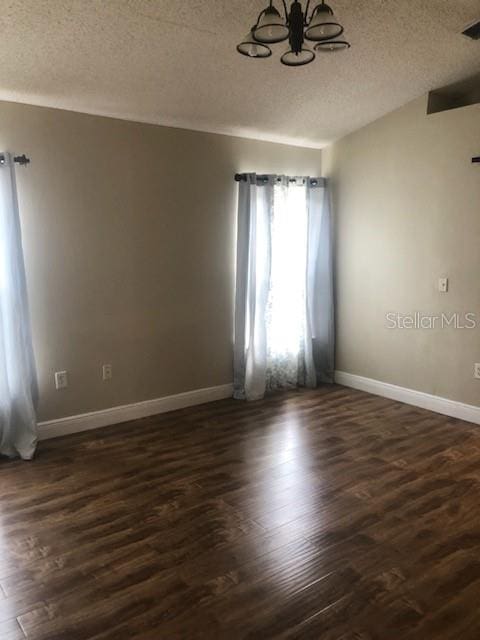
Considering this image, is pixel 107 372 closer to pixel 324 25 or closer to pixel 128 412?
pixel 128 412

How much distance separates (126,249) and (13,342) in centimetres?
109

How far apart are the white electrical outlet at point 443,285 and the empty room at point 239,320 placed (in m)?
0.03

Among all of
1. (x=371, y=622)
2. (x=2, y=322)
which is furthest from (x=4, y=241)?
(x=371, y=622)

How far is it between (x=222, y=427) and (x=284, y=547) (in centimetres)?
159

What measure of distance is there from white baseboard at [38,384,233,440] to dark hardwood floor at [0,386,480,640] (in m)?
0.13

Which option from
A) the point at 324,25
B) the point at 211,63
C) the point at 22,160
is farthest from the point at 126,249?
the point at 324,25

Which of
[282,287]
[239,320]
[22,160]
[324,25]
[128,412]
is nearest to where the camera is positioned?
[324,25]

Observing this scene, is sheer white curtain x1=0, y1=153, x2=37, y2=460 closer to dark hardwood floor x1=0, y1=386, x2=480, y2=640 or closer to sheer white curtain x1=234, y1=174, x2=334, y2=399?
dark hardwood floor x1=0, y1=386, x2=480, y2=640

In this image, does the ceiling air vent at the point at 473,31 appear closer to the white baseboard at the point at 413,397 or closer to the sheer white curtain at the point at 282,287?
the sheer white curtain at the point at 282,287

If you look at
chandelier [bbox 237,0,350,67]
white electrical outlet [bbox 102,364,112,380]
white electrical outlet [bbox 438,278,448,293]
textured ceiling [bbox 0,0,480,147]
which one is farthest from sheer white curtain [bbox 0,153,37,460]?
white electrical outlet [bbox 438,278,448,293]

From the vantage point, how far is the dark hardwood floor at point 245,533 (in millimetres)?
1836

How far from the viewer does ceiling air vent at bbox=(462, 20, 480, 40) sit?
2.94 m

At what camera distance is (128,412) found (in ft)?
12.9

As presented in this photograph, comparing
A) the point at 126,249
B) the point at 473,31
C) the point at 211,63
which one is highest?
the point at 473,31
